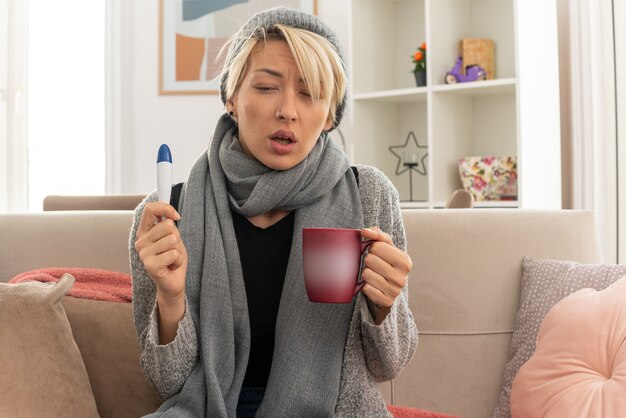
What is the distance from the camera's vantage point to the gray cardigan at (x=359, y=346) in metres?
1.26

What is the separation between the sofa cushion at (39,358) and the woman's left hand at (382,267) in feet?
2.12

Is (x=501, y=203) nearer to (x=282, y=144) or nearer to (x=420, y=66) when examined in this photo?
(x=420, y=66)

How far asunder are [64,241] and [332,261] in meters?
1.07

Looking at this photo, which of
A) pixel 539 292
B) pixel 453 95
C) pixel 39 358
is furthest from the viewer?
pixel 453 95

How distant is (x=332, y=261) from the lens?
1.06 metres

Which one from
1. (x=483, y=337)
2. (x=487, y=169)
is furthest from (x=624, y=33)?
(x=483, y=337)

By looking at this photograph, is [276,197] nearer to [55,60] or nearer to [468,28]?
[468,28]

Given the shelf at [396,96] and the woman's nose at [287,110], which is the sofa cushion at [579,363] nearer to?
the woman's nose at [287,110]

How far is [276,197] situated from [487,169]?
2.18 m

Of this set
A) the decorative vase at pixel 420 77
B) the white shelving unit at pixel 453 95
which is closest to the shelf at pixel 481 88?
the white shelving unit at pixel 453 95

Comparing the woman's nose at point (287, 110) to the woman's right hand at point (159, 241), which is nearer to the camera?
the woman's right hand at point (159, 241)

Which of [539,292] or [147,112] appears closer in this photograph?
[539,292]

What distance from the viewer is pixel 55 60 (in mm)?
4453

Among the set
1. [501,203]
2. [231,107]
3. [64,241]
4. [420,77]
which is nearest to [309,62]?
[231,107]
